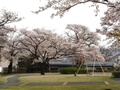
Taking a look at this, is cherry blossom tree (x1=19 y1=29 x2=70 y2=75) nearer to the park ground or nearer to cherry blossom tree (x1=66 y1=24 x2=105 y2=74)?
cherry blossom tree (x1=66 y1=24 x2=105 y2=74)

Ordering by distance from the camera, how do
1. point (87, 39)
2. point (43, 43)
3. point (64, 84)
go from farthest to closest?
point (87, 39) < point (43, 43) < point (64, 84)

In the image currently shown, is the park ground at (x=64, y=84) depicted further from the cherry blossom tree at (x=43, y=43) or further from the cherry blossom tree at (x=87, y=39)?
the cherry blossom tree at (x=87, y=39)

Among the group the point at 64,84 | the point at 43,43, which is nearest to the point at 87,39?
the point at 43,43

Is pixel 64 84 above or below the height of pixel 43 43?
below

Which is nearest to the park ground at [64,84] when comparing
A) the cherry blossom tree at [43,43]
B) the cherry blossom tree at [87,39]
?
the cherry blossom tree at [43,43]

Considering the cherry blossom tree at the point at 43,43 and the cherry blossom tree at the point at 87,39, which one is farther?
the cherry blossom tree at the point at 87,39

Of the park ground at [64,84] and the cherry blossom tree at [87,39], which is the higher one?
the cherry blossom tree at [87,39]

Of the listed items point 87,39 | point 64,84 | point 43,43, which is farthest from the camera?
point 87,39

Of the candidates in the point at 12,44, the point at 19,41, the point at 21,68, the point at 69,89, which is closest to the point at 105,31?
the point at 69,89

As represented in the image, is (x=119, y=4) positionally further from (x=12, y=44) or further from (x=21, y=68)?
(x=21, y=68)

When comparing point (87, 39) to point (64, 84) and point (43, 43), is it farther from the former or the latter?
point (64, 84)

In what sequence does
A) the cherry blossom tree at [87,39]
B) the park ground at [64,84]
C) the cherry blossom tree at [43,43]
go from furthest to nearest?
the cherry blossom tree at [87,39], the cherry blossom tree at [43,43], the park ground at [64,84]

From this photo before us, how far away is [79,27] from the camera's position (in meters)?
62.7

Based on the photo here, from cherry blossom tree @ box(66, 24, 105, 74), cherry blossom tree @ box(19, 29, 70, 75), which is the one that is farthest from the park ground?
cherry blossom tree @ box(66, 24, 105, 74)
